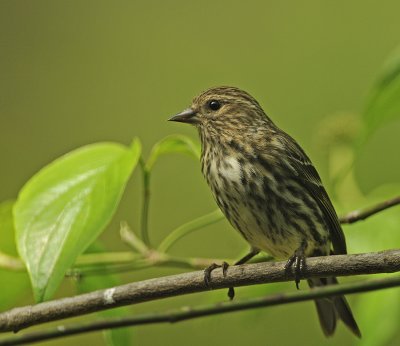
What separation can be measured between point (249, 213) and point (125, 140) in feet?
9.23

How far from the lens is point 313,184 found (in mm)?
2666

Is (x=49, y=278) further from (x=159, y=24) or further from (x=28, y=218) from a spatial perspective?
(x=159, y=24)

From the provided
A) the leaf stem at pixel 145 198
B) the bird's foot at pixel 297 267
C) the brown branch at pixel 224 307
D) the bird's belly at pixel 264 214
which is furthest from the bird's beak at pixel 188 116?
the brown branch at pixel 224 307

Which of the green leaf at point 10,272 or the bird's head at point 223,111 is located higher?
the bird's head at point 223,111

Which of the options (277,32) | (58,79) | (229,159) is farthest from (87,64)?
(229,159)

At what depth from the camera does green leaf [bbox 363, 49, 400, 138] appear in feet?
5.93

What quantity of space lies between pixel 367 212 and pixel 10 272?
2.95ft

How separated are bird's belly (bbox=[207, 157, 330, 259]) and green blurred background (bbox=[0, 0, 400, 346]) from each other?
1.54 m

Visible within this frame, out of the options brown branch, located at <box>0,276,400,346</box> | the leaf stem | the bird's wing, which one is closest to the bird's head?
the bird's wing

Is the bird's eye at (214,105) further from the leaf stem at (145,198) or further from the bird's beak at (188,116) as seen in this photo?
the leaf stem at (145,198)

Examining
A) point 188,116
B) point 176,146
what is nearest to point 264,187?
point 188,116

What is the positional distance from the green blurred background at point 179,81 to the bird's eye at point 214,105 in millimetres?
1337

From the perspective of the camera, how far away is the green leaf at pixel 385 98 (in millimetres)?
1808

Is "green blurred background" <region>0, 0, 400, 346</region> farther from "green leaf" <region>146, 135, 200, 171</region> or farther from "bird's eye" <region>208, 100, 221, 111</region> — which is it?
"green leaf" <region>146, 135, 200, 171</region>
